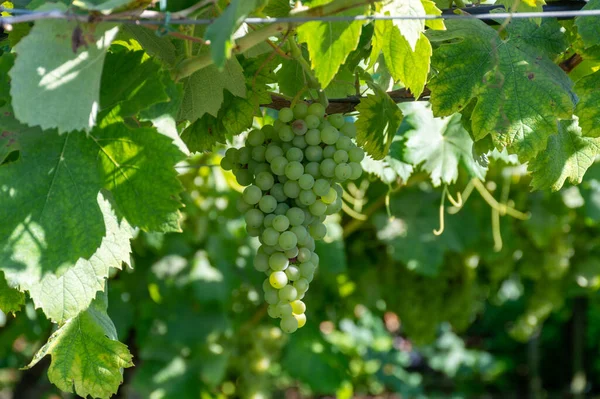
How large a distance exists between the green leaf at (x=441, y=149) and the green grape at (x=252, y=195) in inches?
27.8

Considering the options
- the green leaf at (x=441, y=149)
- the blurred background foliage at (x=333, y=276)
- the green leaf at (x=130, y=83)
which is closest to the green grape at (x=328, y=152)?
the green leaf at (x=130, y=83)

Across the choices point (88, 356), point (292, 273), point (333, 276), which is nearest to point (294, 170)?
point (292, 273)

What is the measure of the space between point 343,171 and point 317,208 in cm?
6

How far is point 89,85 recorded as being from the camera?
0.79 meters

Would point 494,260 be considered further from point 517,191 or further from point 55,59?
point 55,59

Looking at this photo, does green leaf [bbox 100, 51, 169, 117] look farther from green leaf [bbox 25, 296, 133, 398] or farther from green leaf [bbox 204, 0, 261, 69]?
green leaf [bbox 25, 296, 133, 398]

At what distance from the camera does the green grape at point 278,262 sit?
3.03 feet

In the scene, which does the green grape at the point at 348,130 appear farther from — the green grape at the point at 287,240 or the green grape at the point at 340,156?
the green grape at the point at 287,240

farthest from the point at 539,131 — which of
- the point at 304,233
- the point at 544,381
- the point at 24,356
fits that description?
the point at 544,381

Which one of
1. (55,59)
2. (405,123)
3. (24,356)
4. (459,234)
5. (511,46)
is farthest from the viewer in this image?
(24,356)

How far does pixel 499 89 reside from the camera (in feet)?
3.31

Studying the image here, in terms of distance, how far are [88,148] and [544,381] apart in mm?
4683

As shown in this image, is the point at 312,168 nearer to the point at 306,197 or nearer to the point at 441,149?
the point at 306,197

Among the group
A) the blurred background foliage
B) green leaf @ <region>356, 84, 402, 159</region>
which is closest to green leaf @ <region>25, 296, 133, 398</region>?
green leaf @ <region>356, 84, 402, 159</region>
